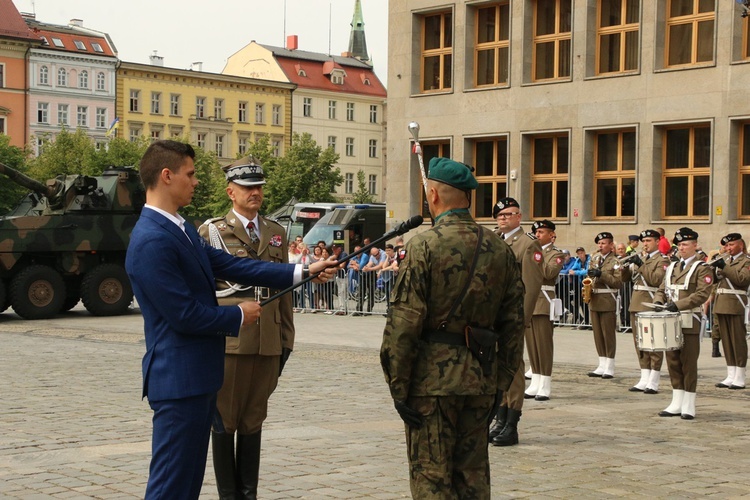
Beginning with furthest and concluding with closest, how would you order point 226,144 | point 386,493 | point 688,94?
point 226,144 < point 688,94 < point 386,493

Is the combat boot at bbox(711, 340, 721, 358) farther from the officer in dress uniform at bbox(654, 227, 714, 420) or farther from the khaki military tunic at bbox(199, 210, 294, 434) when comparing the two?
the khaki military tunic at bbox(199, 210, 294, 434)

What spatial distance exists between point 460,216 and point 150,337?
1.59 m

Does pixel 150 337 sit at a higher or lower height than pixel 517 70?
lower

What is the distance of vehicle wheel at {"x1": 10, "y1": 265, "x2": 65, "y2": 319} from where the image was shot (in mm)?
24812

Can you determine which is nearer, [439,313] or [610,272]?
[439,313]

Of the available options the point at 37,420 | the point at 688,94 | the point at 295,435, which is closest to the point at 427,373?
the point at 295,435

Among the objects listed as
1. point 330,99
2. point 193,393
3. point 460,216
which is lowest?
point 193,393

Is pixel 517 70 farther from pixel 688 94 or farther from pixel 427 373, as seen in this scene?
pixel 427 373

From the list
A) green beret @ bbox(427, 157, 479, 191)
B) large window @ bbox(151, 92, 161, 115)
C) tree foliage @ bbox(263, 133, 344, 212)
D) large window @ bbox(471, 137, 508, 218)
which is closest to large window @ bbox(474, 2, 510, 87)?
large window @ bbox(471, 137, 508, 218)

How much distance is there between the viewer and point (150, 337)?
542cm

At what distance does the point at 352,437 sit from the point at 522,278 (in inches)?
79.1

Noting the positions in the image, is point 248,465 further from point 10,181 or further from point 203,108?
point 203,108

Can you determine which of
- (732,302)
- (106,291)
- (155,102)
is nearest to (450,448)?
(732,302)

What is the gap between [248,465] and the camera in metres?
7.19
